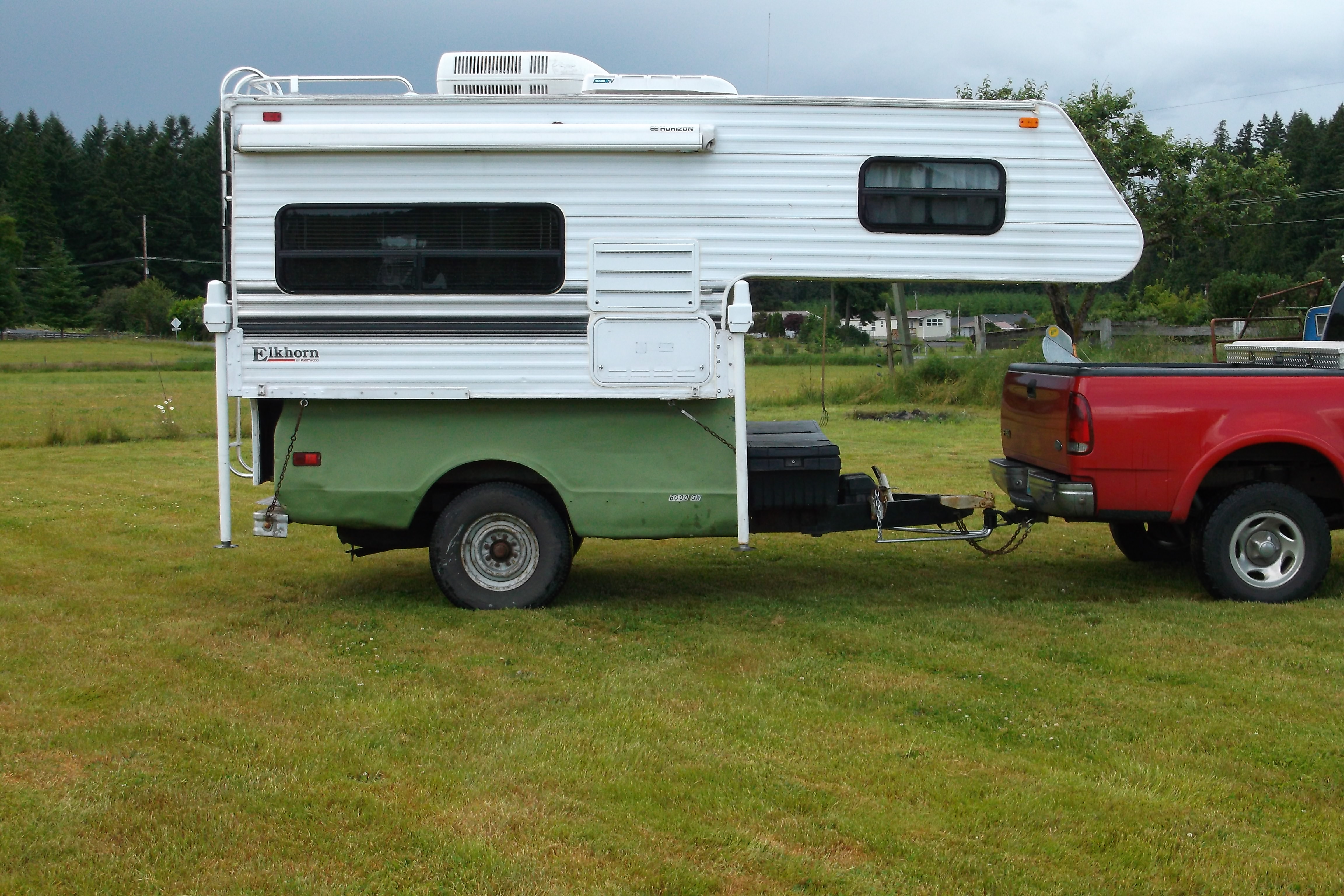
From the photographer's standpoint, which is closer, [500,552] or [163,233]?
[500,552]

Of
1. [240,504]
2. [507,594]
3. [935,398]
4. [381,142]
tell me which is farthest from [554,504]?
[935,398]

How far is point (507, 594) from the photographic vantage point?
7.39 meters

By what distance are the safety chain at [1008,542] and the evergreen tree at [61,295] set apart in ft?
269

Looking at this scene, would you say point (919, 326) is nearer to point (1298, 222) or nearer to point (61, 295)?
point (1298, 222)

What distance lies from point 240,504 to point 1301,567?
9330 millimetres

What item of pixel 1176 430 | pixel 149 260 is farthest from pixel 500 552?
pixel 149 260

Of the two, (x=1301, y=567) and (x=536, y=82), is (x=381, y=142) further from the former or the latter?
(x=1301, y=567)

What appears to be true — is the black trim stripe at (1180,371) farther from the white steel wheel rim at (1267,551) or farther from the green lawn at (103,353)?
the green lawn at (103,353)

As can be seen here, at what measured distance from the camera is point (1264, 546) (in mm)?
7453

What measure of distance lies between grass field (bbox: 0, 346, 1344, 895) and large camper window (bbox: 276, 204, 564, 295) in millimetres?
2033

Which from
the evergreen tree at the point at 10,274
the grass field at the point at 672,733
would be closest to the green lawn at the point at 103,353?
the evergreen tree at the point at 10,274

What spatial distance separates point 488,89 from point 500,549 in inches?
114

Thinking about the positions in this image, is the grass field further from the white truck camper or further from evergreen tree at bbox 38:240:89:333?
evergreen tree at bbox 38:240:89:333

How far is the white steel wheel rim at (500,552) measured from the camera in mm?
7340
